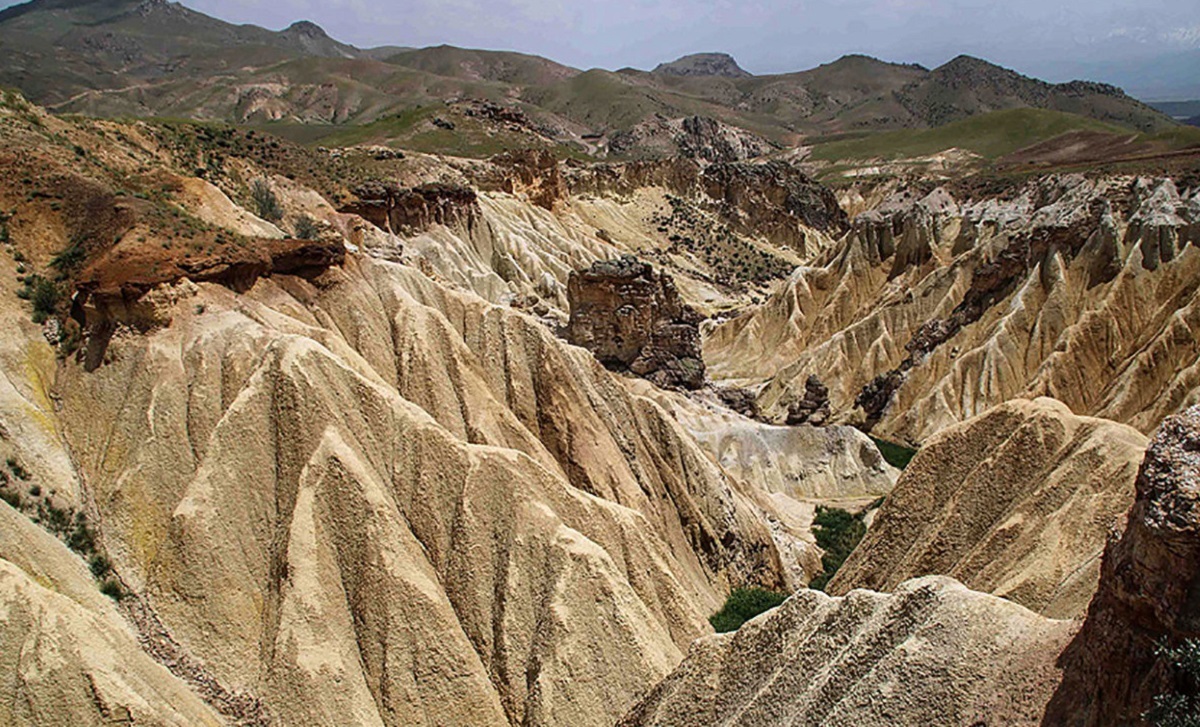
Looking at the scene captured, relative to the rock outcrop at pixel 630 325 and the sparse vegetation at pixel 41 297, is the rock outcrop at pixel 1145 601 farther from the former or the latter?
the rock outcrop at pixel 630 325

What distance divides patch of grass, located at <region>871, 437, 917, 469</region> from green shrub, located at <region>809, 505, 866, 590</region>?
9276 millimetres

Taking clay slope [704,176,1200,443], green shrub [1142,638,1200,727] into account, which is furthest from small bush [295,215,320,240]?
green shrub [1142,638,1200,727]

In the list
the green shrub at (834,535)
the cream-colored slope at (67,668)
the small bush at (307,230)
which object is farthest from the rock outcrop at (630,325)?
the cream-colored slope at (67,668)

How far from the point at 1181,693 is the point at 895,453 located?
42.0 meters

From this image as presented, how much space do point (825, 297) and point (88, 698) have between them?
6747 cm

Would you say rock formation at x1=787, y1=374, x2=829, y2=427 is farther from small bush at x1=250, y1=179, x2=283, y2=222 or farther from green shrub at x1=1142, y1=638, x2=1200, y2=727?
green shrub at x1=1142, y1=638, x2=1200, y2=727

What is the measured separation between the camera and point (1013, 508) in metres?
18.1

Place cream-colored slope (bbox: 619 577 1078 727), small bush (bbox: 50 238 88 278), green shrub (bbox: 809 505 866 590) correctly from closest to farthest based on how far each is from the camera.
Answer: cream-colored slope (bbox: 619 577 1078 727)
small bush (bbox: 50 238 88 278)
green shrub (bbox: 809 505 866 590)

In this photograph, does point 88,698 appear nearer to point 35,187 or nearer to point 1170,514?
point 1170,514

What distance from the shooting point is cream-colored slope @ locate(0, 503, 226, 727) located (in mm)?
12938

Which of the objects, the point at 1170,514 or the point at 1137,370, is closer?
the point at 1170,514

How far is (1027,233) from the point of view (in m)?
55.5

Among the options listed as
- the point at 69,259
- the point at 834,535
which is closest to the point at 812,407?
the point at 834,535

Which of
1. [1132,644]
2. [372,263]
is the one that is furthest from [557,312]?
[1132,644]
